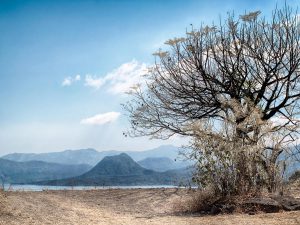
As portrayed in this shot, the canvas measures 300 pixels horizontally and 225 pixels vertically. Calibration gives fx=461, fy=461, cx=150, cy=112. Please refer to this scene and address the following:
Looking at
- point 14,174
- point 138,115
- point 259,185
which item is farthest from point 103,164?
point 259,185

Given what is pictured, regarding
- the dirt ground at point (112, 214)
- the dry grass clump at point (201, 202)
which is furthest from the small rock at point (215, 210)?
the dirt ground at point (112, 214)

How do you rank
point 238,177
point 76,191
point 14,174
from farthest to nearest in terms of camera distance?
point 14,174 < point 76,191 < point 238,177

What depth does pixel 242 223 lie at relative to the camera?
10.5 m

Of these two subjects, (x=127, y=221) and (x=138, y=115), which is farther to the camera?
(x=138, y=115)

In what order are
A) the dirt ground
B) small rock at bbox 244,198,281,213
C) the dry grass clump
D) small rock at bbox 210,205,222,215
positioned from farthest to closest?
the dry grass clump < small rock at bbox 210,205,222,215 < small rock at bbox 244,198,281,213 < the dirt ground

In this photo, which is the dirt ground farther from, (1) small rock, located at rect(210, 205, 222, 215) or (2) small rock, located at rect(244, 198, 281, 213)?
(2) small rock, located at rect(244, 198, 281, 213)

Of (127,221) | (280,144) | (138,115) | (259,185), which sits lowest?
(127,221)

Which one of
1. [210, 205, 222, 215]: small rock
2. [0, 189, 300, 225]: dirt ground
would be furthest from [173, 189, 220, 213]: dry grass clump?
[0, 189, 300, 225]: dirt ground

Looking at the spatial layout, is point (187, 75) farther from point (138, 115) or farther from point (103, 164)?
point (103, 164)

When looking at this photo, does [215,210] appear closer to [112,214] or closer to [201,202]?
[201,202]

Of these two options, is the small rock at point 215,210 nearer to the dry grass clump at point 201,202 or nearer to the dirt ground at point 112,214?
the dry grass clump at point 201,202

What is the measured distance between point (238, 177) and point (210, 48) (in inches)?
348

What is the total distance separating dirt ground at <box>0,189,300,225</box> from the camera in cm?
1084

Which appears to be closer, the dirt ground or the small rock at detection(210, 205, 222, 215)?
the dirt ground
